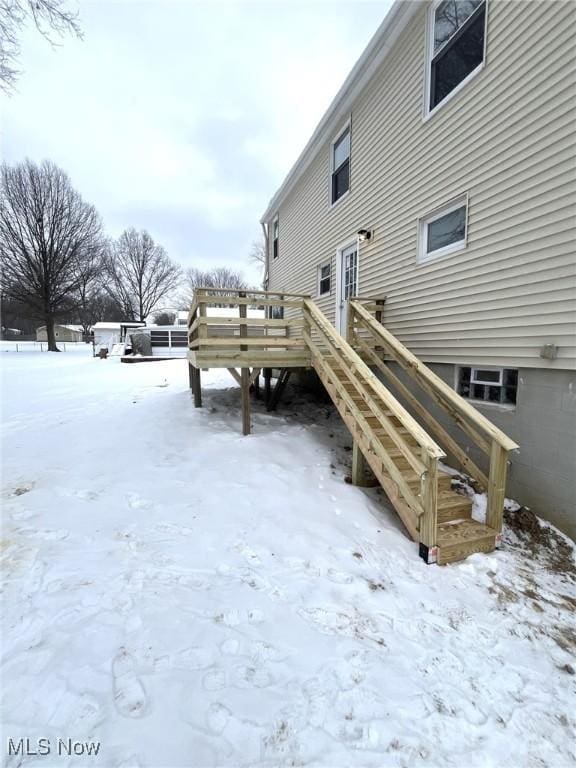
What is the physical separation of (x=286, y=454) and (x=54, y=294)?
26.9 meters

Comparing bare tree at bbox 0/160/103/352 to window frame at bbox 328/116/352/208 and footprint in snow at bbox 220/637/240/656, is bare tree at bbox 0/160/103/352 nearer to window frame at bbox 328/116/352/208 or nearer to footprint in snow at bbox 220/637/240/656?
window frame at bbox 328/116/352/208

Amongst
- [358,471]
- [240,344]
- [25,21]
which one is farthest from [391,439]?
[25,21]

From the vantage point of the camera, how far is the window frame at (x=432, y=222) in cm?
450

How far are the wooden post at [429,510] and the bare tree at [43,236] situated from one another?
93.1ft

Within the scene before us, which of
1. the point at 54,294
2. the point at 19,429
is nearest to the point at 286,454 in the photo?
the point at 19,429

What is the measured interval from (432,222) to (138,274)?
39.1m

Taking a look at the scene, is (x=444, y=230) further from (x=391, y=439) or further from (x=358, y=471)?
(x=358, y=471)

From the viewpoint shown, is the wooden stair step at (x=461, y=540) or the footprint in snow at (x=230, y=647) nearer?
the footprint in snow at (x=230, y=647)

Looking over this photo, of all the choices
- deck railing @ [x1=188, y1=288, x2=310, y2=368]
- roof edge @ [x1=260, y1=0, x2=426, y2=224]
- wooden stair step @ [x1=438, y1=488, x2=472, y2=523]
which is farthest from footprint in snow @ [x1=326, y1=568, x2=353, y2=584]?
roof edge @ [x1=260, y1=0, x2=426, y2=224]

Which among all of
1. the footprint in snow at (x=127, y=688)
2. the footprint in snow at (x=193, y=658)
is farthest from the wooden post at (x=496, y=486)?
the footprint in snow at (x=127, y=688)

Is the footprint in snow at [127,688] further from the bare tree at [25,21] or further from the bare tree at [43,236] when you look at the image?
the bare tree at [43,236]

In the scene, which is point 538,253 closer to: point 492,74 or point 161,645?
point 492,74

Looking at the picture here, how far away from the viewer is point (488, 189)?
414 centimetres

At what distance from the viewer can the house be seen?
3.40 metres
